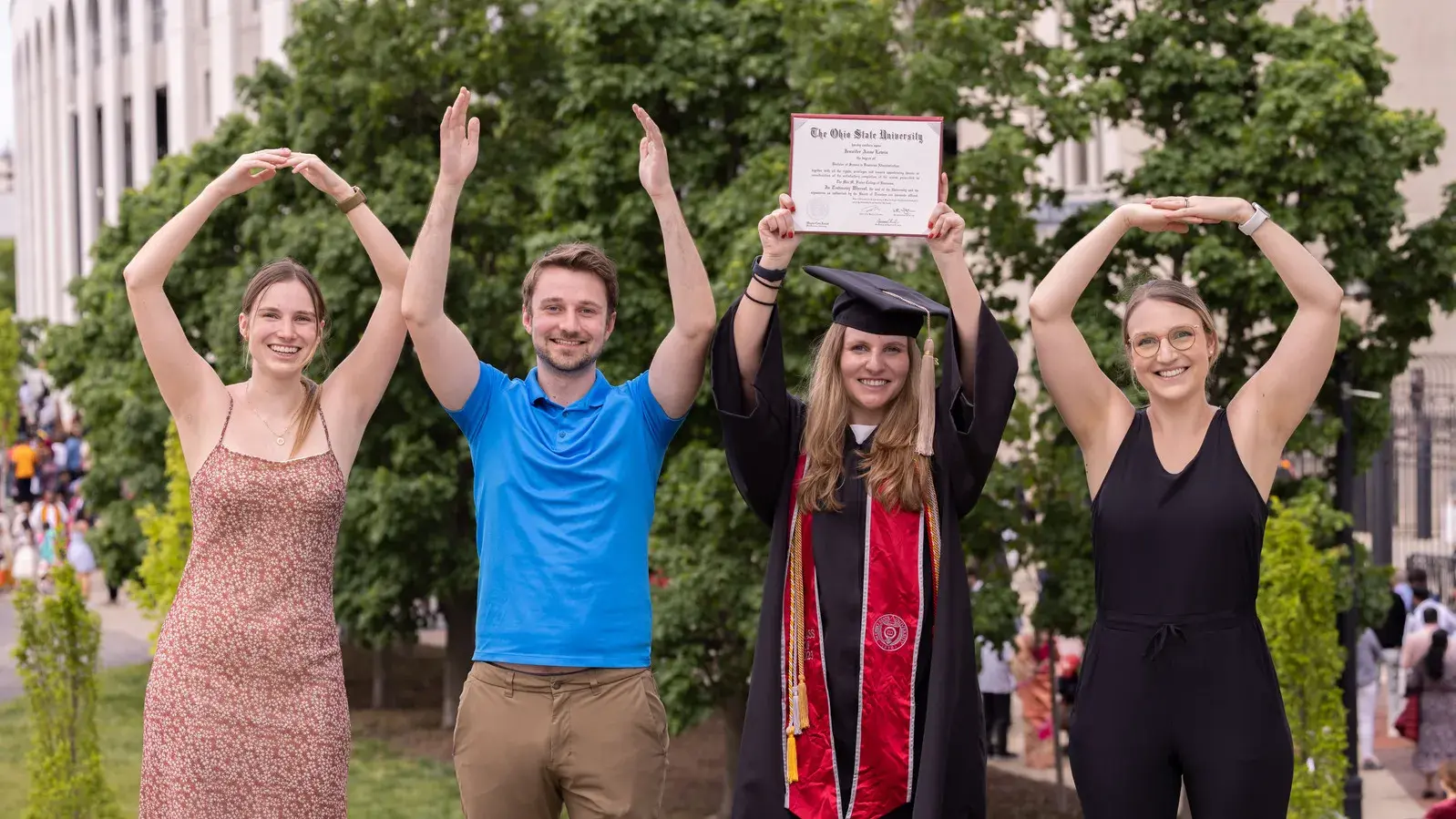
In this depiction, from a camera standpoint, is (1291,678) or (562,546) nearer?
(562,546)

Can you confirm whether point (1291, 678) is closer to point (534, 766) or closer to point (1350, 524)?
point (1350, 524)

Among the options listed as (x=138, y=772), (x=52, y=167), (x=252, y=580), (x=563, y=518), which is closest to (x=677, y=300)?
(x=563, y=518)

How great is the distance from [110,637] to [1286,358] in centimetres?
2035

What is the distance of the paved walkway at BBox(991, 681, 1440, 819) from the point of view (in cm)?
1248

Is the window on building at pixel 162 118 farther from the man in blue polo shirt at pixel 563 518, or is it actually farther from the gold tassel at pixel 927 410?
the gold tassel at pixel 927 410

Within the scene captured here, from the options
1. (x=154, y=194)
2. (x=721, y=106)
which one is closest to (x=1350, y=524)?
(x=721, y=106)

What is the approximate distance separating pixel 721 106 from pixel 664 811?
234 inches

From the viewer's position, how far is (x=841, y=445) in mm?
4277

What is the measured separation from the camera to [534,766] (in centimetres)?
418

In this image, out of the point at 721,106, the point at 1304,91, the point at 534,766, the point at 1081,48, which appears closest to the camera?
the point at 534,766

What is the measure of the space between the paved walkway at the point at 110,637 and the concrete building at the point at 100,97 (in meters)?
→ 9.22

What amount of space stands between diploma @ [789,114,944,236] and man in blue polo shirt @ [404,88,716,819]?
0.36 meters

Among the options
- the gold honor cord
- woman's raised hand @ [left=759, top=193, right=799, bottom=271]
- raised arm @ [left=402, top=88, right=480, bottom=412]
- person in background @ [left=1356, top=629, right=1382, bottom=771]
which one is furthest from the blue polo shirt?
person in background @ [left=1356, top=629, right=1382, bottom=771]

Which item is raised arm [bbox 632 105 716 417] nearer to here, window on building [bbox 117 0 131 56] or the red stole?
the red stole
